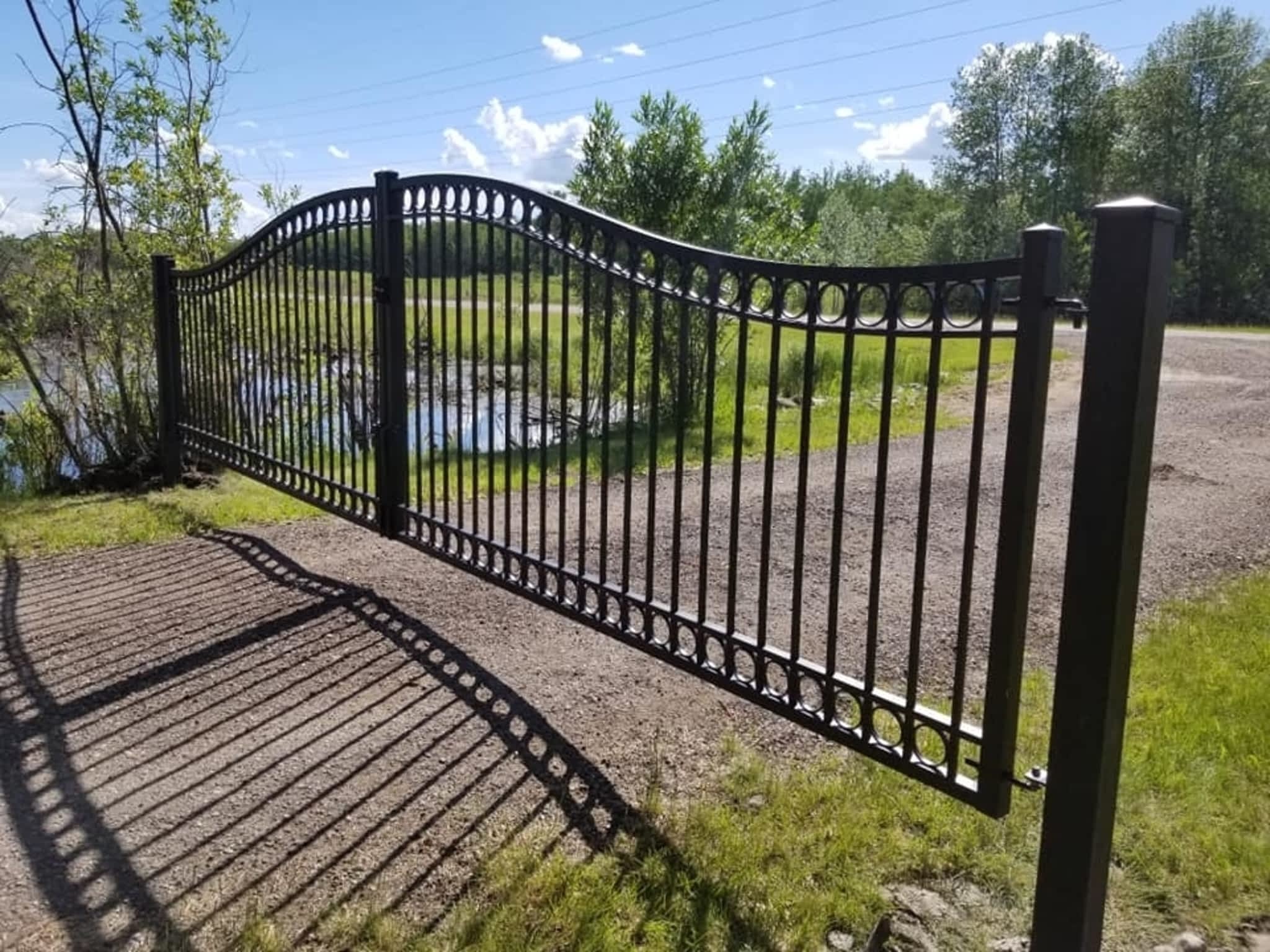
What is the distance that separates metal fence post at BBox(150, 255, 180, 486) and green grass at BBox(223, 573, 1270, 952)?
4920 mm

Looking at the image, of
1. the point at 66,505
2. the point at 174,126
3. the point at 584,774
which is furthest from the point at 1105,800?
the point at 174,126

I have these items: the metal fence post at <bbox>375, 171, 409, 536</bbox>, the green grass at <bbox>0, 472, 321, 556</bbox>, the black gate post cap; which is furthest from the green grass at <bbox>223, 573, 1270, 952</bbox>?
the green grass at <bbox>0, 472, 321, 556</bbox>

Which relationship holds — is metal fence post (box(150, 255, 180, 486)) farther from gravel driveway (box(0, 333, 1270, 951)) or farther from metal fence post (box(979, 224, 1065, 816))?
metal fence post (box(979, 224, 1065, 816))

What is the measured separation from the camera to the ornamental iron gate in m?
1.96

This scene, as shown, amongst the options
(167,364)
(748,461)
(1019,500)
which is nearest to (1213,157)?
(748,461)

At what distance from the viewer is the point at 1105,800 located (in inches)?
77.8

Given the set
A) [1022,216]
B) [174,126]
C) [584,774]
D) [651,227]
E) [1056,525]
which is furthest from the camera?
[1022,216]

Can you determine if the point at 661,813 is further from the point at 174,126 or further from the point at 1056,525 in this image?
the point at 174,126

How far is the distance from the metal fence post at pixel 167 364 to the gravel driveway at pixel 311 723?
5.15 feet

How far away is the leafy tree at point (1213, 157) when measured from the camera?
30812mm

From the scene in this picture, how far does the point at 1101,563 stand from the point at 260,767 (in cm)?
240

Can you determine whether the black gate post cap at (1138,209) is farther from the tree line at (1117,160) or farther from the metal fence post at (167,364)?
the tree line at (1117,160)

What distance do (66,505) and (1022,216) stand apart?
3338cm

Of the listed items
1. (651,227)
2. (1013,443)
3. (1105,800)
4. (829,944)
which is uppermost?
(651,227)
